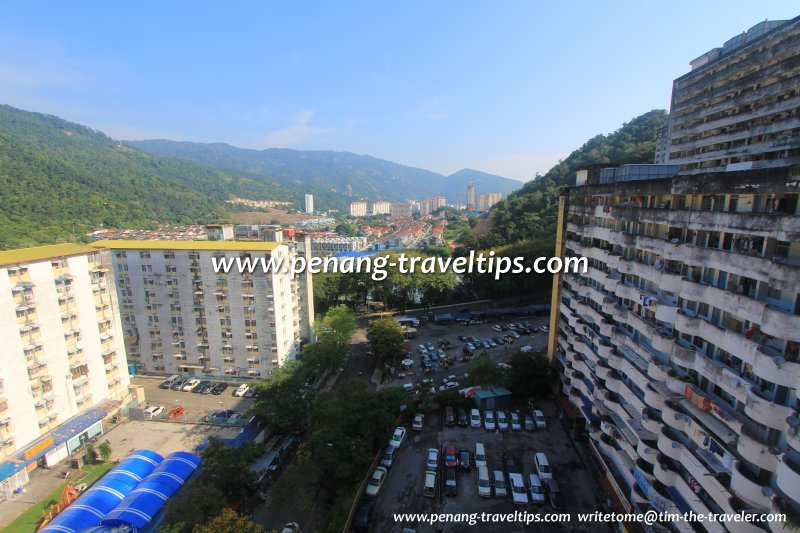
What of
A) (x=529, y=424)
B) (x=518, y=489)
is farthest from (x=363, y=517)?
(x=529, y=424)

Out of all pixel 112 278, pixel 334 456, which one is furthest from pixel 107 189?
pixel 334 456

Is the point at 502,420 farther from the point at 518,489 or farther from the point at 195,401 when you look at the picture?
the point at 195,401

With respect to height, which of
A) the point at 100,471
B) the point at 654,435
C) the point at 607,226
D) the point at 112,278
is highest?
the point at 607,226

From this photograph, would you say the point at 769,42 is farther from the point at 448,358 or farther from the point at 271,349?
the point at 271,349

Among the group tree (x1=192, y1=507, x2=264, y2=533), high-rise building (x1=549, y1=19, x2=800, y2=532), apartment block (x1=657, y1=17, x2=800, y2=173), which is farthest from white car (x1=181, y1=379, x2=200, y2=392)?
apartment block (x1=657, y1=17, x2=800, y2=173)

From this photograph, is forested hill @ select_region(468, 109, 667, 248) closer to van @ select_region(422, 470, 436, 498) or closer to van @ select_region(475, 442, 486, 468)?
van @ select_region(475, 442, 486, 468)
